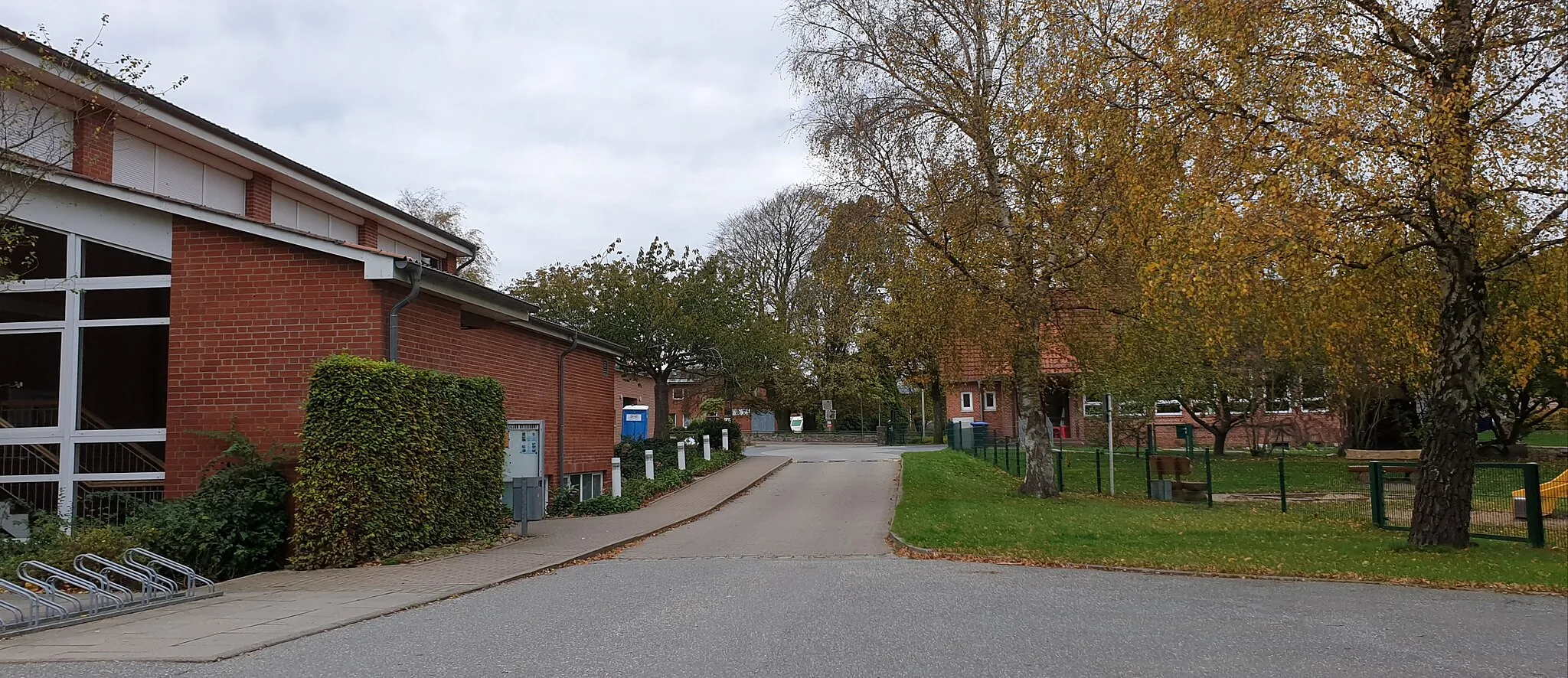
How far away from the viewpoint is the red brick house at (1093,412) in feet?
71.9

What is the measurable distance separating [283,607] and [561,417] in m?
12.3

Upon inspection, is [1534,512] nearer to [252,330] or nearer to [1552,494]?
[1552,494]

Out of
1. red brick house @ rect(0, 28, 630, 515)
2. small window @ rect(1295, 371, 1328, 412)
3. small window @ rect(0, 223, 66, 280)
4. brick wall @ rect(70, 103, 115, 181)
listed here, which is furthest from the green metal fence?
brick wall @ rect(70, 103, 115, 181)

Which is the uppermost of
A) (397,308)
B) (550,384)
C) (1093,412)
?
(397,308)

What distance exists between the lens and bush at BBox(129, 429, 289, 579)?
465 inches

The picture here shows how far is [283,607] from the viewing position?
9.38m

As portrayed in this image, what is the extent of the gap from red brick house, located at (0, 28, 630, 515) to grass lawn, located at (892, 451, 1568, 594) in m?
7.93

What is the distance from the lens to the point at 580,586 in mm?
11016

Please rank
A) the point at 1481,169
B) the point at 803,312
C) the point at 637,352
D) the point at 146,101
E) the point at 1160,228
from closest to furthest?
the point at 1481,169
the point at 1160,228
the point at 146,101
the point at 637,352
the point at 803,312

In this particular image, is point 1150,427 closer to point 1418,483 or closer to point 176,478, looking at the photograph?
point 1418,483

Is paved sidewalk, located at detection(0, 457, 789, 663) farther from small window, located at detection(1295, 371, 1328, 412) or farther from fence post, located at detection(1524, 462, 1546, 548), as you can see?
small window, located at detection(1295, 371, 1328, 412)

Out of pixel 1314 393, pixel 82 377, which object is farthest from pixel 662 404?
pixel 82 377

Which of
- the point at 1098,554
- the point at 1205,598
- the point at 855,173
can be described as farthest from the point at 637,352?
the point at 1205,598

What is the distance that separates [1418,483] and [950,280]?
28.4ft
